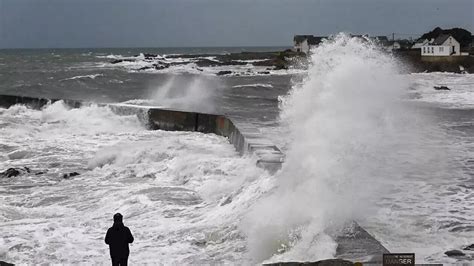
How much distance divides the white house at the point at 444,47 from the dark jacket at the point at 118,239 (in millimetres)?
56261

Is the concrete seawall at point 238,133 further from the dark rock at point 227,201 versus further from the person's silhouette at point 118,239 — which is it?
the person's silhouette at point 118,239

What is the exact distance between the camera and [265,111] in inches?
941

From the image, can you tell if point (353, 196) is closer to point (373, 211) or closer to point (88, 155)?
point (373, 211)

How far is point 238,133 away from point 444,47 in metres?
48.8

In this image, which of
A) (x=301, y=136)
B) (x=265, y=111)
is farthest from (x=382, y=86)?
(x=265, y=111)

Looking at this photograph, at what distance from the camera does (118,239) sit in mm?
5852

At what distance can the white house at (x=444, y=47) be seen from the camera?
57.5 m

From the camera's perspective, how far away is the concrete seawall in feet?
20.9

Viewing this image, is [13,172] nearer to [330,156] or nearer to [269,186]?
[269,186]

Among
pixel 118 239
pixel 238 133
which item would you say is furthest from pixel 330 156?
pixel 238 133

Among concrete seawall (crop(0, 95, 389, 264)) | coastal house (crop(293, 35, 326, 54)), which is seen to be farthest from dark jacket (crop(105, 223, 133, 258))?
coastal house (crop(293, 35, 326, 54))

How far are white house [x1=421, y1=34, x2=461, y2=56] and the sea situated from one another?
4204cm

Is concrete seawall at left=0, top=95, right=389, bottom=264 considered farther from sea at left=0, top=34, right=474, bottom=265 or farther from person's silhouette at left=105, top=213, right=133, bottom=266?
person's silhouette at left=105, top=213, right=133, bottom=266

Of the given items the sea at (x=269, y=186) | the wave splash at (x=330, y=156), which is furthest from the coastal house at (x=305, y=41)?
the wave splash at (x=330, y=156)
